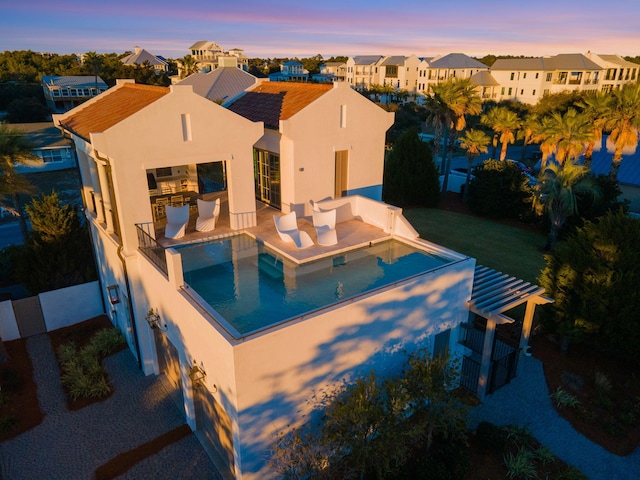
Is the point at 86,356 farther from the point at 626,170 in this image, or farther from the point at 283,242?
the point at 626,170

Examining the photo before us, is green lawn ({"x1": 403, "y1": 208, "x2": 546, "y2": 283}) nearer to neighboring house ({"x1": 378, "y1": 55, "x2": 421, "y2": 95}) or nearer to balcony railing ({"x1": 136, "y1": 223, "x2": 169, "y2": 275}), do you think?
balcony railing ({"x1": 136, "y1": 223, "x2": 169, "y2": 275})

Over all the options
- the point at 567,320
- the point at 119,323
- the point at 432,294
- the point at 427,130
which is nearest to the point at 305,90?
the point at 432,294

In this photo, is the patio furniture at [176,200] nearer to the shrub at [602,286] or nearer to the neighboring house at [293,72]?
the shrub at [602,286]

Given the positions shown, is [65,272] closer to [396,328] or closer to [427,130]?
[396,328]

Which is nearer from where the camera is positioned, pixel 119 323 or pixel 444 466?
pixel 444 466

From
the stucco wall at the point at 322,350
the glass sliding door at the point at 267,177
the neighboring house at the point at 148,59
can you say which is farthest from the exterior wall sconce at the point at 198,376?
the neighboring house at the point at 148,59

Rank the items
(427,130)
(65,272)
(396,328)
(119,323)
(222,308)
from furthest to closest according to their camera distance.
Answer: (427,130) < (65,272) < (119,323) < (396,328) < (222,308)
